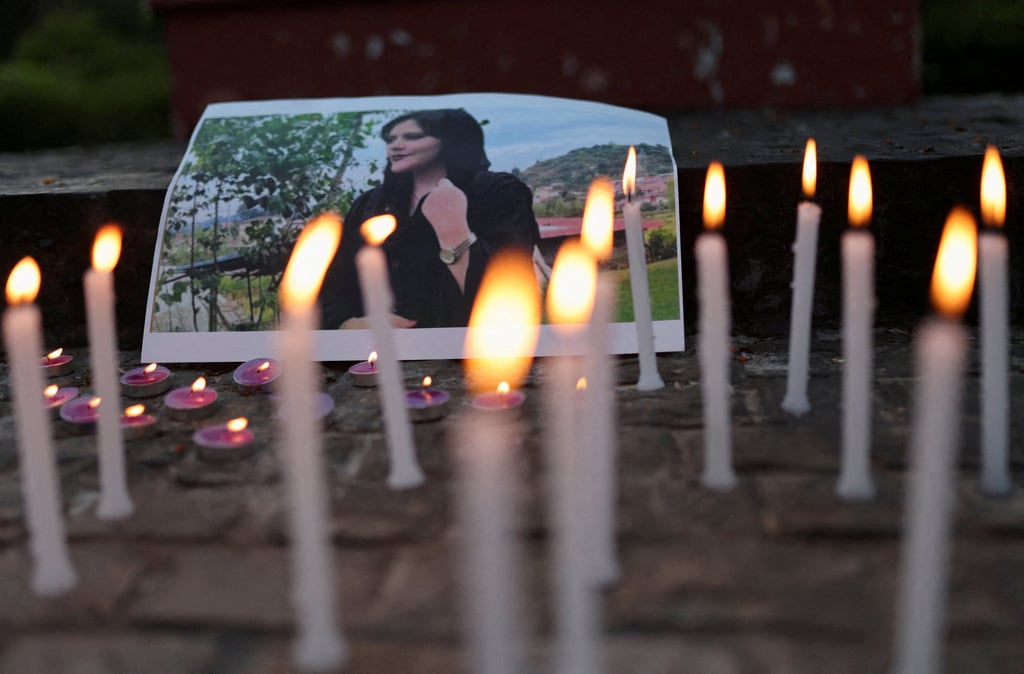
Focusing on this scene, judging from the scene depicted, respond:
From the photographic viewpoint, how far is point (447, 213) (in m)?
2.54

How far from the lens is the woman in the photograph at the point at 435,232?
8.05ft

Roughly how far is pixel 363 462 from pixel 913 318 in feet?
4.95

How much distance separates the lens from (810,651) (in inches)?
48.5

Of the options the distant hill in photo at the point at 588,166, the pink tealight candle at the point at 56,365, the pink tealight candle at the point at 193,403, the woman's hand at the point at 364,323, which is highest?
the distant hill in photo at the point at 588,166

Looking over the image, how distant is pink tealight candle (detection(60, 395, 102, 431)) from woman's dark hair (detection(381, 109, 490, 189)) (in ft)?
3.06

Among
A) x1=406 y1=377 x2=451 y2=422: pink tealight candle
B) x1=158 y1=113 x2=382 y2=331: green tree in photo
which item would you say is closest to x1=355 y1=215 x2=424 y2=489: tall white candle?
x1=406 y1=377 x2=451 y2=422: pink tealight candle

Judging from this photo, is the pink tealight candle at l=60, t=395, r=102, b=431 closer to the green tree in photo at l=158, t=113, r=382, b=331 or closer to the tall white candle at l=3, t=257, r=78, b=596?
the green tree in photo at l=158, t=113, r=382, b=331

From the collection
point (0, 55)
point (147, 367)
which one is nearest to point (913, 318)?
point (147, 367)

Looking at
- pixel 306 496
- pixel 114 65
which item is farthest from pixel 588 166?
pixel 114 65

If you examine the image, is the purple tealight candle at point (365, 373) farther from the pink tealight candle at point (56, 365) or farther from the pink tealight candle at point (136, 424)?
the pink tealight candle at point (56, 365)

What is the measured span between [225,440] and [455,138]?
1.16 metres

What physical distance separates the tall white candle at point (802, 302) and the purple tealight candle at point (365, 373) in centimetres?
89

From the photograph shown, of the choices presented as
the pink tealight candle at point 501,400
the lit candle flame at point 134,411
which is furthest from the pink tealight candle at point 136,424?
the pink tealight candle at point 501,400

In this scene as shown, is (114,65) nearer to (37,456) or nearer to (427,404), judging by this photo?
(427,404)
